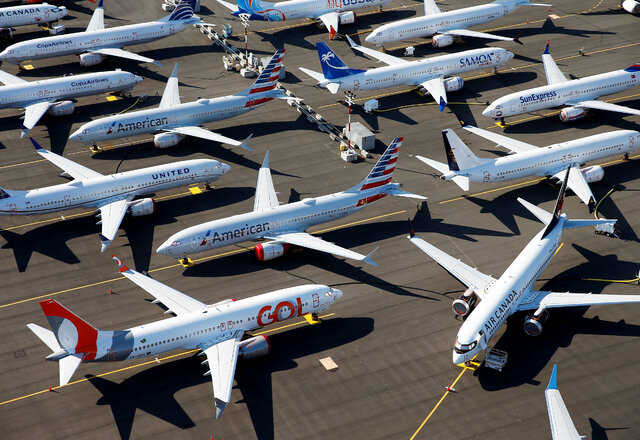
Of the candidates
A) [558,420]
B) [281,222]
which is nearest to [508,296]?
[558,420]

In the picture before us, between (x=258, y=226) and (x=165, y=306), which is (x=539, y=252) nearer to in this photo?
(x=258, y=226)

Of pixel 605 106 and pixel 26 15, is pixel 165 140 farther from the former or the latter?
pixel 605 106

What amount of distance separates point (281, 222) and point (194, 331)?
18.8 m

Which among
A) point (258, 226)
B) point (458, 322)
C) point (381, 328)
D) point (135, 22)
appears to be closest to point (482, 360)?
point (458, 322)

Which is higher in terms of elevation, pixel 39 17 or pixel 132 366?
pixel 39 17

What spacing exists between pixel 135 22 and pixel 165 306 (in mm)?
69509

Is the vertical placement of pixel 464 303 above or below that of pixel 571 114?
below

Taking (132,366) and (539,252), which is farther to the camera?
(539,252)

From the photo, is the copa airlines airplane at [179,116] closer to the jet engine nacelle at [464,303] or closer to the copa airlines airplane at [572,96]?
the copa airlines airplane at [572,96]

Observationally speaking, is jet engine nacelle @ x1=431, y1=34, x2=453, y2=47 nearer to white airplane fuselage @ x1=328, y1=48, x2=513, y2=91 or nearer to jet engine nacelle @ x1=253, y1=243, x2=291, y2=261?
white airplane fuselage @ x1=328, y1=48, x2=513, y2=91

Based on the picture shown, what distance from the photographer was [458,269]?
245 ft

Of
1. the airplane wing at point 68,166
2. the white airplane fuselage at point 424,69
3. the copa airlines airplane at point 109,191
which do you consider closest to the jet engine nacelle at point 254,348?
the copa airlines airplane at point 109,191

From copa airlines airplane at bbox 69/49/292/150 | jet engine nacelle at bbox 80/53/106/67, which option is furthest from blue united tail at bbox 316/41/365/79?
jet engine nacelle at bbox 80/53/106/67

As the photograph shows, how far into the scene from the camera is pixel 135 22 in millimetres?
127688
